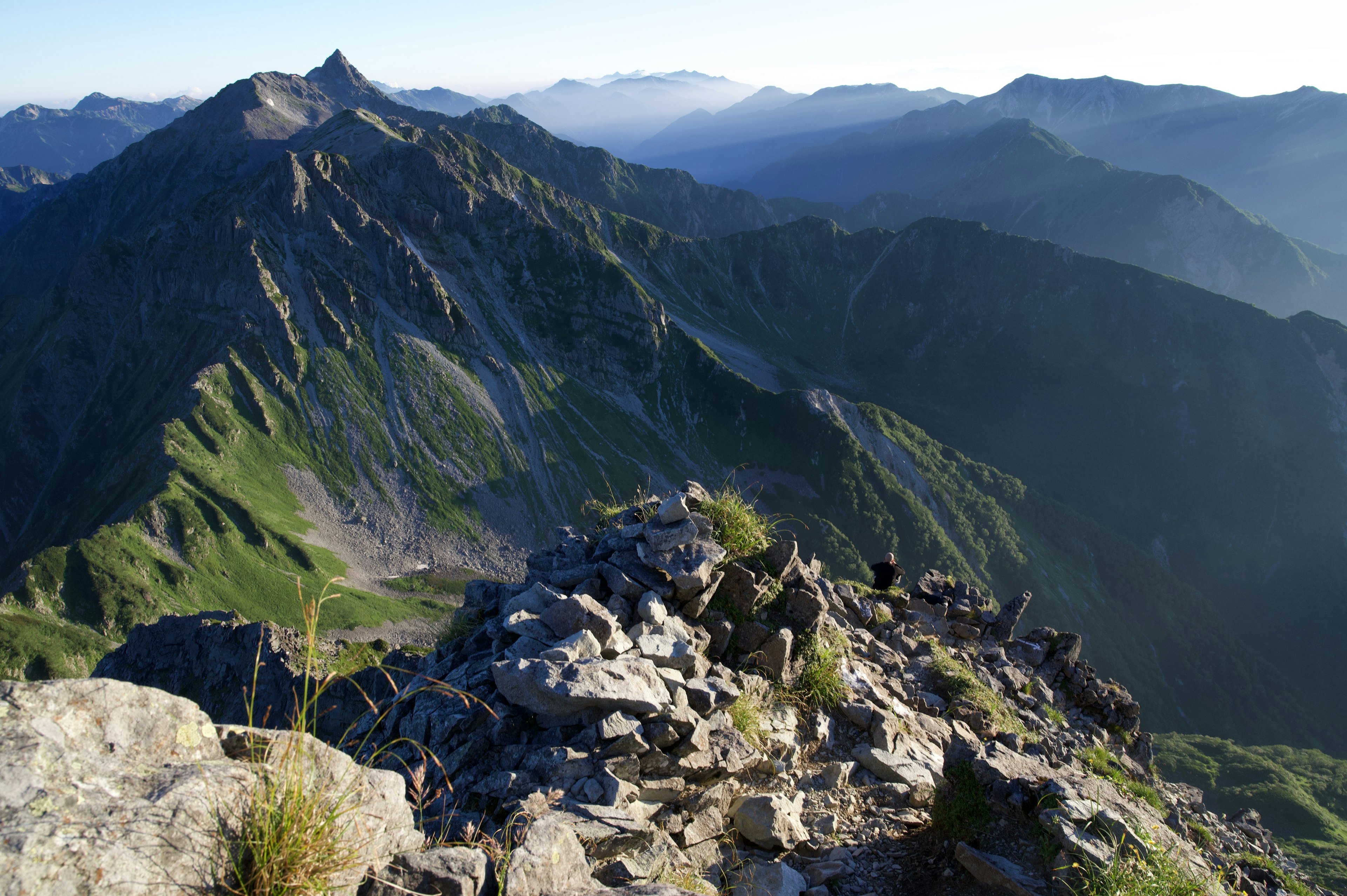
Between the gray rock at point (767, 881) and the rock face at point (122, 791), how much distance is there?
14.6 feet

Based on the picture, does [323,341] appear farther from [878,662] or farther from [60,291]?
[878,662]

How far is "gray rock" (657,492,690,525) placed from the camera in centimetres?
1307

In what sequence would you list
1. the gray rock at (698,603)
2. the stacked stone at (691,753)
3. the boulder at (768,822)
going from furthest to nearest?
1. the gray rock at (698,603)
2. the boulder at (768,822)
3. the stacked stone at (691,753)

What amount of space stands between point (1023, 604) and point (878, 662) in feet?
52.6

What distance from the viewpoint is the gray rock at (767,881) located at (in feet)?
26.6

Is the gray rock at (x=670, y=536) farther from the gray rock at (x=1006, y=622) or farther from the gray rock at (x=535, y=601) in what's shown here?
the gray rock at (x=1006, y=622)

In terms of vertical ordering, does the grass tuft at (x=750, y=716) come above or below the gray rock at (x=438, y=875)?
below

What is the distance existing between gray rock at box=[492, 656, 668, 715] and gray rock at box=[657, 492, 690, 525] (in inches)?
150

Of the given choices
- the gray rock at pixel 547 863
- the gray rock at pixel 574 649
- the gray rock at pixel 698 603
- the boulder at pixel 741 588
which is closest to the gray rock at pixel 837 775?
the gray rock at pixel 698 603

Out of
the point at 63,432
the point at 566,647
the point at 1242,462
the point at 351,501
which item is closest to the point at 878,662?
the point at 566,647

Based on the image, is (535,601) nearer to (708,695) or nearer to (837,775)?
(708,695)

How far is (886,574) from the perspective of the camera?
27156 mm

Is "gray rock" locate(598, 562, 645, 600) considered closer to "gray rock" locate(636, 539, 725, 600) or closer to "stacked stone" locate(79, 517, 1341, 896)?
"stacked stone" locate(79, 517, 1341, 896)

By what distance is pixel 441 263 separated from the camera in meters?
146
